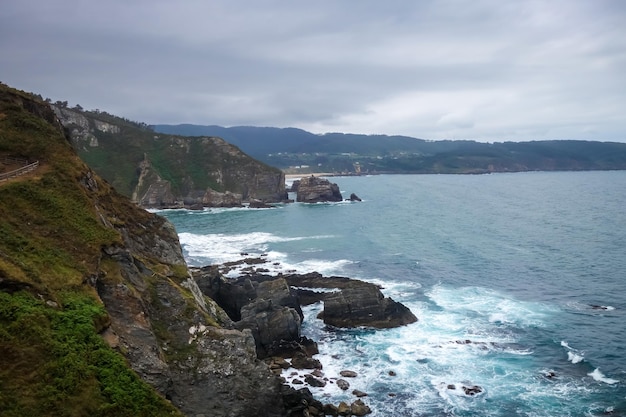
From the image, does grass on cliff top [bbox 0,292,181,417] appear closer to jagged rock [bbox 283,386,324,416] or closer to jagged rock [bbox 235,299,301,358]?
jagged rock [bbox 283,386,324,416]

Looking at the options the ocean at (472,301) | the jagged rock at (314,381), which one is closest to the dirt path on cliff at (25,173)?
the ocean at (472,301)

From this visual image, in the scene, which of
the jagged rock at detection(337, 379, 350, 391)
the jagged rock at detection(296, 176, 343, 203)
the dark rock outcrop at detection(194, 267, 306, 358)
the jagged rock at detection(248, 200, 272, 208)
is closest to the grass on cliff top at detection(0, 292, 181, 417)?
the jagged rock at detection(337, 379, 350, 391)

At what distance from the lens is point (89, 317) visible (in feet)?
74.3

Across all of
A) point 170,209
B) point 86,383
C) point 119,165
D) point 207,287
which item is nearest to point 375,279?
point 207,287

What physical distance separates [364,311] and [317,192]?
120 metres

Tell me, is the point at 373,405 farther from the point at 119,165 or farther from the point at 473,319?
the point at 119,165

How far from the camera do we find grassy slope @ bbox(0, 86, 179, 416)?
18844 millimetres

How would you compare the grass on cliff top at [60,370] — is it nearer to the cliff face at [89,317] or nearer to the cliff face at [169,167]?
the cliff face at [89,317]

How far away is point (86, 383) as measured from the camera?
64.4 ft

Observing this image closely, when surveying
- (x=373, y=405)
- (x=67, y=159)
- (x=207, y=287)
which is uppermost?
(x=67, y=159)

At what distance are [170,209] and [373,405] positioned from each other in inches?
4934

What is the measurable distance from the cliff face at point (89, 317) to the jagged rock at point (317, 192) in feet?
417

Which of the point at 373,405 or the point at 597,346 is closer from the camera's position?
the point at 373,405

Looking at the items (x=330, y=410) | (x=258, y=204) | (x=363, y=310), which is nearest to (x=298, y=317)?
(x=363, y=310)
